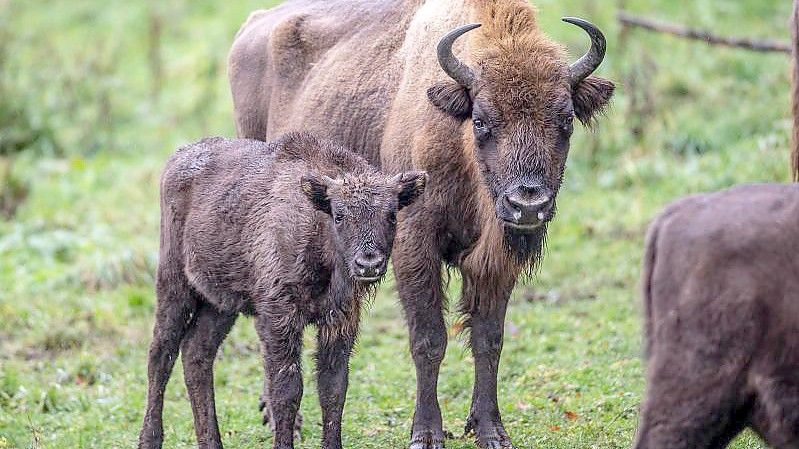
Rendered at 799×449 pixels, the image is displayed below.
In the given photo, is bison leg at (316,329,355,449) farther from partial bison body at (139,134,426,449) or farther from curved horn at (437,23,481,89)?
curved horn at (437,23,481,89)

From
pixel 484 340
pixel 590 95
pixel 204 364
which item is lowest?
pixel 484 340

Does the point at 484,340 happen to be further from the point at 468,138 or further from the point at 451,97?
the point at 451,97

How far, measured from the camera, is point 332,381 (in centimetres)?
727

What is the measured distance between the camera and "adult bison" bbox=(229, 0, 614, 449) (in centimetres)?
745

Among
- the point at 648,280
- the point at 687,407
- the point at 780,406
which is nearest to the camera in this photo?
the point at 780,406

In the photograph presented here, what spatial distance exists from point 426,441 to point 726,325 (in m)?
3.27

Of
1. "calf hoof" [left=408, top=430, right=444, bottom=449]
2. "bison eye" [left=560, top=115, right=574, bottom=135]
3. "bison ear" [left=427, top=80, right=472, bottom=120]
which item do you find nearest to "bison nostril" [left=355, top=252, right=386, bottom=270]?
"bison ear" [left=427, top=80, right=472, bottom=120]

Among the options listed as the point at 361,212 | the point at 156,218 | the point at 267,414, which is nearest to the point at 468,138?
the point at 361,212

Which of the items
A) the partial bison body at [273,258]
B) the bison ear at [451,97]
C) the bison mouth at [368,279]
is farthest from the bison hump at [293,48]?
the bison mouth at [368,279]

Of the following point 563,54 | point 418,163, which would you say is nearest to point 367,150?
point 418,163

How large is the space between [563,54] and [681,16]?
1217cm

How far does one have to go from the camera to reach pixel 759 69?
56.3 ft

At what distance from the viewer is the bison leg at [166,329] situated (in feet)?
25.8

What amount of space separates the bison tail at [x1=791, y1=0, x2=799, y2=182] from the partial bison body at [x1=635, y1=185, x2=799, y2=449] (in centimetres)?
301
